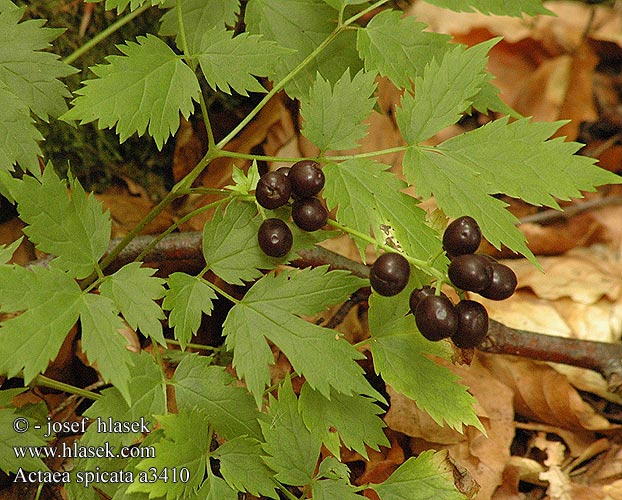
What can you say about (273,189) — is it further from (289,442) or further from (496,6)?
(496,6)

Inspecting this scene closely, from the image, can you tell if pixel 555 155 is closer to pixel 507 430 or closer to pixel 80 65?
pixel 507 430

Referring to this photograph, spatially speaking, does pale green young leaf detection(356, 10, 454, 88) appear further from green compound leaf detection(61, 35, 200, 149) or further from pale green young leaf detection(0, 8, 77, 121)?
pale green young leaf detection(0, 8, 77, 121)

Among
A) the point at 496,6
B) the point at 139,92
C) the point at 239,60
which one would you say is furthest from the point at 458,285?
the point at 496,6

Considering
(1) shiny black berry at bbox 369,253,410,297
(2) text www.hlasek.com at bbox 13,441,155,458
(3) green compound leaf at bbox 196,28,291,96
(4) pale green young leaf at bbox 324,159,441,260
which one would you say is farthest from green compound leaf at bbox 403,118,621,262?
(2) text www.hlasek.com at bbox 13,441,155,458

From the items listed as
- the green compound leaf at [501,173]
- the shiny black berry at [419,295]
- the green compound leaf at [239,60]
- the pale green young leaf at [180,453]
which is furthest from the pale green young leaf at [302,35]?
the pale green young leaf at [180,453]

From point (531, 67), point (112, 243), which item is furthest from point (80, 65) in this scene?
point (531, 67)

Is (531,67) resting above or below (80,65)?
below
